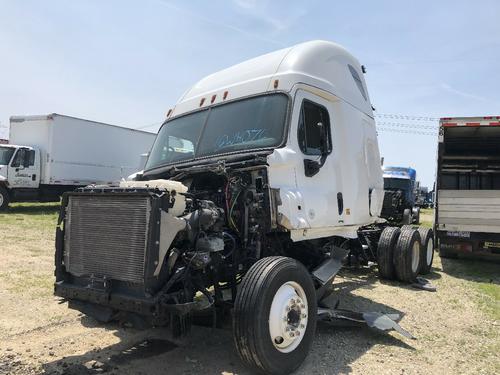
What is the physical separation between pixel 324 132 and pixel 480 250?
20.1 ft

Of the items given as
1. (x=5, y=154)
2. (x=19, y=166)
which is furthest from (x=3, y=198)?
(x=5, y=154)

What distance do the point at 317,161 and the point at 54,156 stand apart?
53.9 feet

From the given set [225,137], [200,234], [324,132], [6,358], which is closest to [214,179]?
[225,137]

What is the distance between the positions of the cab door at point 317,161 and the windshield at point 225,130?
9.0 inches

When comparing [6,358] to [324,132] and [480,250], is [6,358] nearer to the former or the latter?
[324,132]

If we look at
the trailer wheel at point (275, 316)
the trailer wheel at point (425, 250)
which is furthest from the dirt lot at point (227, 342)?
the trailer wheel at point (425, 250)

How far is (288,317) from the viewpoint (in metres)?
4.25

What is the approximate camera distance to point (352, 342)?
5.17 meters

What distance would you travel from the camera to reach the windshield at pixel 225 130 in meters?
5.11

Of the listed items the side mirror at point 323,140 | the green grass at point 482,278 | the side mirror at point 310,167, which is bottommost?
the green grass at point 482,278

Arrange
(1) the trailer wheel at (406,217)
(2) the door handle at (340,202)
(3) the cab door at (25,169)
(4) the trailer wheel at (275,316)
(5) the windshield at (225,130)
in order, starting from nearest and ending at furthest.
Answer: (4) the trailer wheel at (275,316)
(5) the windshield at (225,130)
(2) the door handle at (340,202)
(3) the cab door at (25,169)
(1) the trailer wheel at (406,217)

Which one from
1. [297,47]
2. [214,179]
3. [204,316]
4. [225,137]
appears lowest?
[204,316]

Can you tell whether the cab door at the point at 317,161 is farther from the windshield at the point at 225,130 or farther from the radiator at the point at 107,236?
the radiator at the point at 107,236

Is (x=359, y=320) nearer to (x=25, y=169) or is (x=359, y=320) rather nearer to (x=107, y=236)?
(x=107, y=236)
